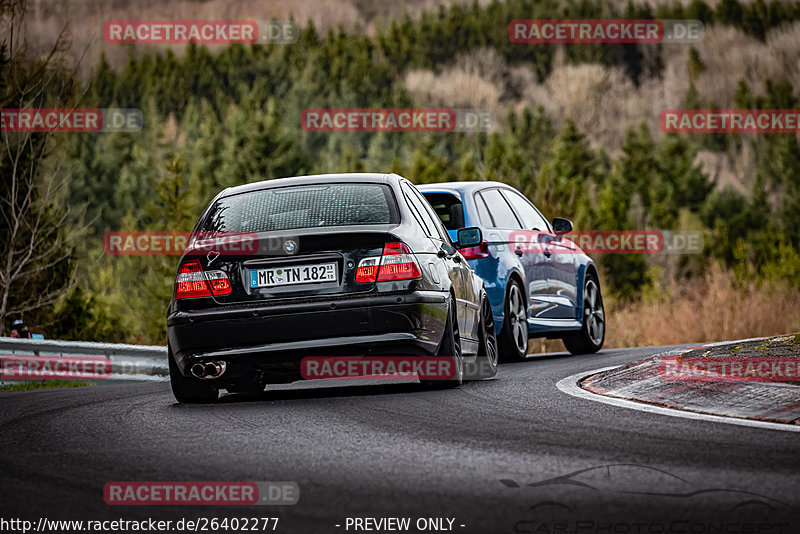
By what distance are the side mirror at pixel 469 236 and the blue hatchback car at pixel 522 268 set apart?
1.40m

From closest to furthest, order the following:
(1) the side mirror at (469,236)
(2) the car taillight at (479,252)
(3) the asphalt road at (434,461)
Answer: (3) the asphalt road at (434,461) → (1) the side mirror at (469,236) → (2) the car taillight at (479,252)

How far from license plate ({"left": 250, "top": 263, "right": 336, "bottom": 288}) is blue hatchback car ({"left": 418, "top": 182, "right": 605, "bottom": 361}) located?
408 centimetres

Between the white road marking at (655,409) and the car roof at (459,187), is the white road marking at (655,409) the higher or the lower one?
the lower one

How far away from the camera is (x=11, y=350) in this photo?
1441cm

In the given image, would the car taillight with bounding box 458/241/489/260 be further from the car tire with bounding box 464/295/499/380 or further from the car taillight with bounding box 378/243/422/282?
the car taillight with bounding box 378/243/422/282

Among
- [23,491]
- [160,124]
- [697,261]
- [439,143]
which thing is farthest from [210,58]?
[23,491]

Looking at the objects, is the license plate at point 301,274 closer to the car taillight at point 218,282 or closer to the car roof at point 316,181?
the car taillight at point 218,282

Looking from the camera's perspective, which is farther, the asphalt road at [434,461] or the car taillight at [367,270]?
the car taillight at [367,270]

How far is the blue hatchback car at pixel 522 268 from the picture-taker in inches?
488

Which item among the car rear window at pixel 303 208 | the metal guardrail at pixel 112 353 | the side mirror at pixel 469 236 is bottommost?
the metal guardrail at pixel 112 353

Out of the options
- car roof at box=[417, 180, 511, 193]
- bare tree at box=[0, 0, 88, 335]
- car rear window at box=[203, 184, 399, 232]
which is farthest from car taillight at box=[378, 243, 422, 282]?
bare tree at box=[0, 0, 88, 335]

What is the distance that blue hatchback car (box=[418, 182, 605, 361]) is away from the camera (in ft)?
40.7

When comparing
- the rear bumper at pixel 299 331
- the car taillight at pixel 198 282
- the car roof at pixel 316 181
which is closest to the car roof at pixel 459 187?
the car roof at pixel 316 181

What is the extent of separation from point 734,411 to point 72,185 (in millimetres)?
103583
